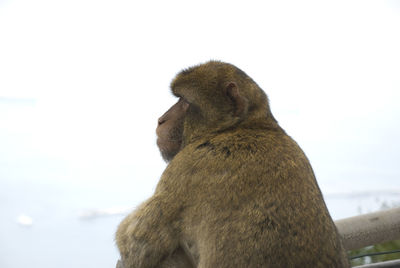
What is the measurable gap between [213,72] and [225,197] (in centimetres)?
42

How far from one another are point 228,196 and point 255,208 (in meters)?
0.07

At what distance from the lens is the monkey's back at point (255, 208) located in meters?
1.07

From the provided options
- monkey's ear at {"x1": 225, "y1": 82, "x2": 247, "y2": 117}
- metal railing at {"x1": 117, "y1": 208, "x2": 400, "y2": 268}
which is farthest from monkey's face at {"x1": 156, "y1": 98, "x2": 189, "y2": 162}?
metal railing at {"x1": 117, "y1": 208, "x2": 400, "y2": 268}

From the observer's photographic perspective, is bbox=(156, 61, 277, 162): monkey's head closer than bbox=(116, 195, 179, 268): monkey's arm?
No

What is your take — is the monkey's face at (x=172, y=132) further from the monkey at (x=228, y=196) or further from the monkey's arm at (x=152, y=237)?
the monkey's arm at (x=152, y=237)

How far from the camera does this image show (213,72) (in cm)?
140

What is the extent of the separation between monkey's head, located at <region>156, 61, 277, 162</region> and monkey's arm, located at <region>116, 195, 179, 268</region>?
0.75ft

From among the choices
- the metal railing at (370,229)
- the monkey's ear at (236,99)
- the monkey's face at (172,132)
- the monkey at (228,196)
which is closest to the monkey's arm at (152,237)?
the monkey at (228,196)

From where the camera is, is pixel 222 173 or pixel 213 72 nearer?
pixel 222 173

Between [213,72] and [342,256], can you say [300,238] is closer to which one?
[342,256]

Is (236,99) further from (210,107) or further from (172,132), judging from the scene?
(172,132)

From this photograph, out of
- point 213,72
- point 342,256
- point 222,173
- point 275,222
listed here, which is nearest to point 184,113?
point 213,72

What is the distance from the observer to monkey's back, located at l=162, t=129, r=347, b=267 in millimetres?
1073

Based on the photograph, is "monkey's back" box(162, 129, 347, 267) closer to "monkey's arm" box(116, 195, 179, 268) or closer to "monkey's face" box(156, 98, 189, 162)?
"monkey's arm" box(116, 195, 179, 268)
